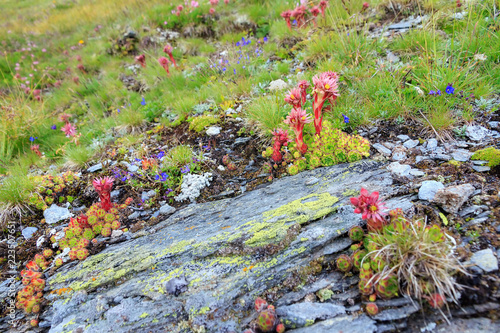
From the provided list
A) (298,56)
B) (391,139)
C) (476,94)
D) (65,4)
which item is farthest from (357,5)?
(65,4)

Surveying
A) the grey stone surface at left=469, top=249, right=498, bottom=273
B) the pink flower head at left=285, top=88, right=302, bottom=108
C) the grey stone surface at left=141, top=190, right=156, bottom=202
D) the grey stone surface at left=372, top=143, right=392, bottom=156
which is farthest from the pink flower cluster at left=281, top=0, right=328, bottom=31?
the grey stone surface at left=469, top=249, right=498, bottom=273

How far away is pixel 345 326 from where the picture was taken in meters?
2.08

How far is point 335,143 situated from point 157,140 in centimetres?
354

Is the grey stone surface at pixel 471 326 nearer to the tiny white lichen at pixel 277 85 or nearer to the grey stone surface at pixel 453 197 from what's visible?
the grey stone surface at pixel 453 197

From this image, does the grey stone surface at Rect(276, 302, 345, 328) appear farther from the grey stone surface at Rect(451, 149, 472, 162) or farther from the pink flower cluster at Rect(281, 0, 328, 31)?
the pink flower cluster at Rect(281, 0, 328, 31)

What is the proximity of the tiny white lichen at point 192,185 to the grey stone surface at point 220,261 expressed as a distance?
18.4 inches

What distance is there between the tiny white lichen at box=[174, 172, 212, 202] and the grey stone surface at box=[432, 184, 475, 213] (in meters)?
2.95

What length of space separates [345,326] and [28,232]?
4596 millimetres

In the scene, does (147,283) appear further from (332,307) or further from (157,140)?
(157,140)

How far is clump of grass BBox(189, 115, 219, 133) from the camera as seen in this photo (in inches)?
211

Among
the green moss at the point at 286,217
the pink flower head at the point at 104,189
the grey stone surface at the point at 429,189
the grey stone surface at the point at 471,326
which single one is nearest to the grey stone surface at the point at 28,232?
the pink flower head at the point at 104,189

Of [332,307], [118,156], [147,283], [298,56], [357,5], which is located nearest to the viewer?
[332,307]

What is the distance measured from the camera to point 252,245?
289 centimetres

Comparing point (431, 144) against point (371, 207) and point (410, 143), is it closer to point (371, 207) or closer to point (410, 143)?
point (410, 143)
